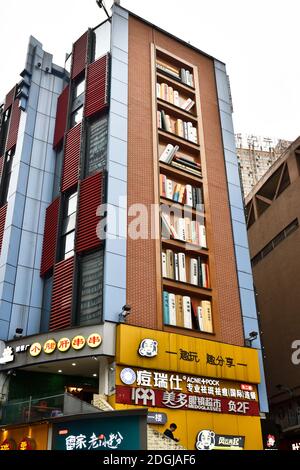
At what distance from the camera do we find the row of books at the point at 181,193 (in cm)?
2777

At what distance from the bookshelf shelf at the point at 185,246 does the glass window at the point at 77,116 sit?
10492 mm

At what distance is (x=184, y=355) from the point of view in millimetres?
Answer: 22578

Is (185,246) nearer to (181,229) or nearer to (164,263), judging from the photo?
(181,229)

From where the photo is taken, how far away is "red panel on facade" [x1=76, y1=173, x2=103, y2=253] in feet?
80.2

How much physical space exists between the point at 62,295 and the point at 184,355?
7025 millimetres

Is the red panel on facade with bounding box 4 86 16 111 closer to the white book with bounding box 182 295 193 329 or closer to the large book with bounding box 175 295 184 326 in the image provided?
the large book with bounding box 175 295 184 326

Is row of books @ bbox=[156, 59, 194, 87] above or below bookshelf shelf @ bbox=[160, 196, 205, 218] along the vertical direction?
above

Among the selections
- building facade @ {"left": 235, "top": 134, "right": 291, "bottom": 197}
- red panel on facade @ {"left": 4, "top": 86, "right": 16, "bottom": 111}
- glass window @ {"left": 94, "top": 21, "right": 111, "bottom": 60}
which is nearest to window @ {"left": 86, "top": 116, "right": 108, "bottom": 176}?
glass window @ {"left": 94, "top": 21, "right": 111, "bottom": 60}

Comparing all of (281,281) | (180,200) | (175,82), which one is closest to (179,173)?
(180,200)

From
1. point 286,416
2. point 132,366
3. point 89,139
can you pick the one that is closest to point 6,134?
point 89,139

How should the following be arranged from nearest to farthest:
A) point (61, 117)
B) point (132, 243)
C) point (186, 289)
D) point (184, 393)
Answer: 1. point (184, 393)
2. point (132, 243)
3. point (186, 289)
4. point (61, 117)

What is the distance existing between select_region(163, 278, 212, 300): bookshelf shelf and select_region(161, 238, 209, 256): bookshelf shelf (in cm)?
214

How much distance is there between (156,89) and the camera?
30766 millimetres

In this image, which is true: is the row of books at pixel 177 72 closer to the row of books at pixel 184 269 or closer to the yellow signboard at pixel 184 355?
the row of books at pixel 184 269
